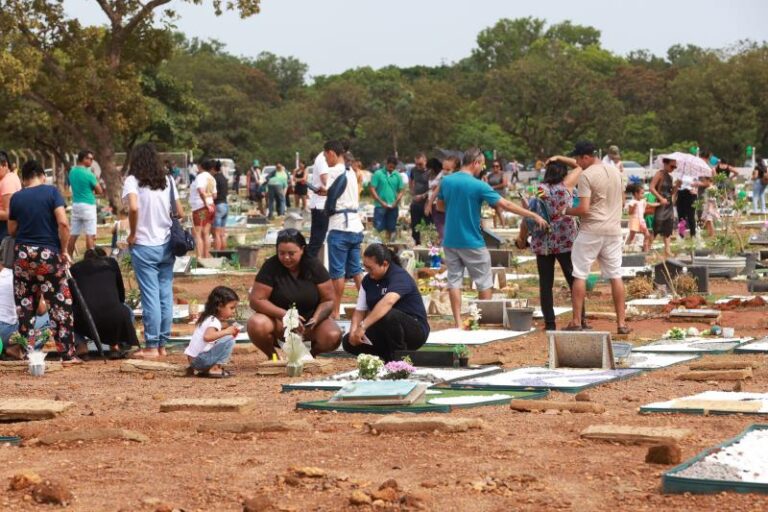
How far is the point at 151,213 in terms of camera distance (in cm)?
1250

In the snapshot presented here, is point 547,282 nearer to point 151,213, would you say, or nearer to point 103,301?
point 151,213

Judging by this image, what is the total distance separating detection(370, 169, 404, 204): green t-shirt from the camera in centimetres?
2541

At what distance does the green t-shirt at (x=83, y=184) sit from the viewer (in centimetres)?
2064

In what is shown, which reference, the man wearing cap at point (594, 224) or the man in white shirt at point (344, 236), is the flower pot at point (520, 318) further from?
the man in white shirt at point (344, 236)

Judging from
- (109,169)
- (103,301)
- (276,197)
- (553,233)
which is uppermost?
(109,169)

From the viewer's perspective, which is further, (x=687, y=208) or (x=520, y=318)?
(x=687, y=208)

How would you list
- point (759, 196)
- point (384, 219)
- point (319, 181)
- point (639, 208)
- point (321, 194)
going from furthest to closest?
point (759, 196)
point (384, 219)
point (639, 208)
point (319, 181)
point (321, 194)

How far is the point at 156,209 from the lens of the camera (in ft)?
41.1

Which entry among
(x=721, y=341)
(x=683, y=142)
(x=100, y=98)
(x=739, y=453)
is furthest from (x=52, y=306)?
(x=683, y=142)

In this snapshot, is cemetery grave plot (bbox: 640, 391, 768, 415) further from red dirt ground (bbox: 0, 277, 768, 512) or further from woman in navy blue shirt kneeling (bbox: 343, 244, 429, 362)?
woman in navy blue shirt kneeling (bbox: 343, 244, 429, 362)

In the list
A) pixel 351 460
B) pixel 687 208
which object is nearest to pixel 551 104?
pixel 687 208

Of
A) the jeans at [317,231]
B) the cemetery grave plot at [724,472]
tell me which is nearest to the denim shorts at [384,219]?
the jeans at [317,231]

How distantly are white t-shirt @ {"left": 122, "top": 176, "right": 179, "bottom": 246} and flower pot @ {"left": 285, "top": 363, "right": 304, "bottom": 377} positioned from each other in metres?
2.08

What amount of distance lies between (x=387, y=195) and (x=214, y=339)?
14370 millimetres
